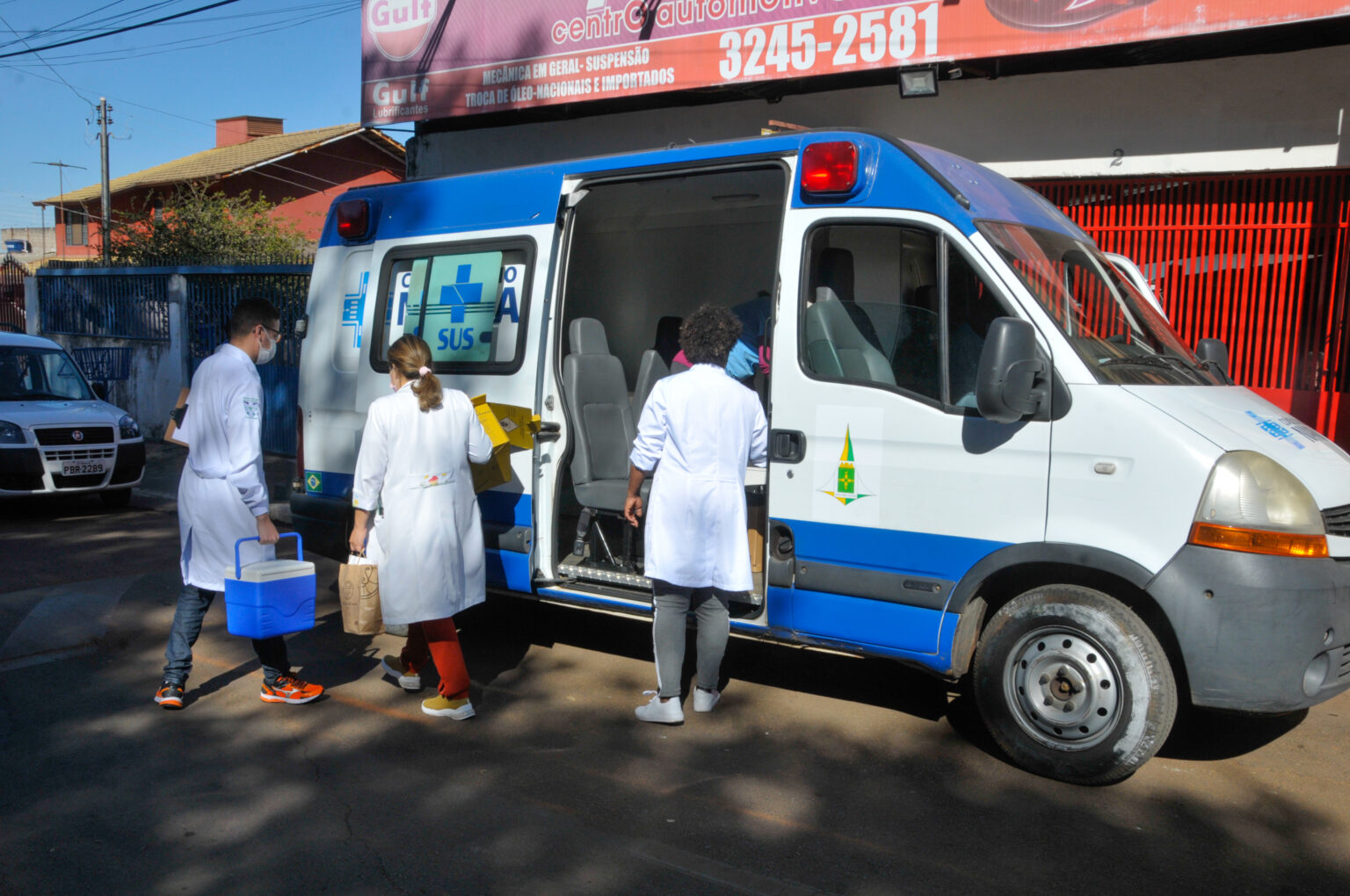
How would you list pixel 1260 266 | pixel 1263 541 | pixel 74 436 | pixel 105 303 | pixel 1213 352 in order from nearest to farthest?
pixel 1263 541, pixel 1213 352, pixel 1260 266, pixel 74 436, pixel 105 303

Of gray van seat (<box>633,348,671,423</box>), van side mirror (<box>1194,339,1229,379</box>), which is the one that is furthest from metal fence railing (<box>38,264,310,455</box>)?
van side mirror (<box>1194,339,1229,379</box>)

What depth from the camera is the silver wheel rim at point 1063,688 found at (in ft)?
13.3

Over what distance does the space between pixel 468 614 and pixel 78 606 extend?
2.45 meters

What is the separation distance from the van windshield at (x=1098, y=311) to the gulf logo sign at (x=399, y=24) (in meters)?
9.29

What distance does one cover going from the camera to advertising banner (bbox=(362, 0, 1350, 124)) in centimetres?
833

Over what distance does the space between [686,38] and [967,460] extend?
7236 mm

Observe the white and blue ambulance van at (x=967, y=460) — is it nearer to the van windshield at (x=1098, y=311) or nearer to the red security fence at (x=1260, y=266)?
the van windshield at (x=1098, y=311)

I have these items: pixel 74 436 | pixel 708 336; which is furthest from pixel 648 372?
pixel 74 436

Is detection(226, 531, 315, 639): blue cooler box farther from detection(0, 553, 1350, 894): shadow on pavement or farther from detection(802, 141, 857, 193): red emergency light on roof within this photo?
detection(802, 141, 857, 193): red emergency light on roof

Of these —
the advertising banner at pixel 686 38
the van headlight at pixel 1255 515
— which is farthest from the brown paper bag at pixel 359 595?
the advertising banner at pixel 686 38

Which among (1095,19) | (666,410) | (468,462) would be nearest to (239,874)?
(468,462)

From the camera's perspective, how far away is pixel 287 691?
5.07 metres

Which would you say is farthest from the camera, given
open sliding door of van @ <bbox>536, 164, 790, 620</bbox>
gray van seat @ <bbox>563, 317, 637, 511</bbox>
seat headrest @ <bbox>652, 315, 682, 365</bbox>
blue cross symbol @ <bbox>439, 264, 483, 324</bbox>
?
seat headrest @ <bbox>652, 315, 682, 365</bbox>

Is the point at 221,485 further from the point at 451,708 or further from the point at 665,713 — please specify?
the point at 665,713
